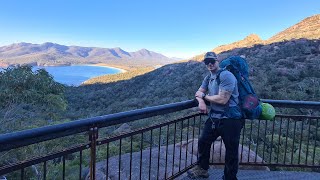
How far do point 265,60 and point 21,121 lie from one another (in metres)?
29.0

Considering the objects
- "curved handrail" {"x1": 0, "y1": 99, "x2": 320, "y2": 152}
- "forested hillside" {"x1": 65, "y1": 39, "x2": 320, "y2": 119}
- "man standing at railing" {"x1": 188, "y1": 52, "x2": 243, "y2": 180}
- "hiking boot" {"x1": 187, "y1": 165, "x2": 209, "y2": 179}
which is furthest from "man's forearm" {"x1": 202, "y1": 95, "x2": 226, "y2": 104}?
"forested hillside" {"x1": 65, "y1": 39, "x2": 320, "y2": 119}

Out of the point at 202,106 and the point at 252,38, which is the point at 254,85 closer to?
the point at 202,106

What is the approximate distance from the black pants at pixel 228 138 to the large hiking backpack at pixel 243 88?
5.4 inches

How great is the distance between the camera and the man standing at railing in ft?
10.3

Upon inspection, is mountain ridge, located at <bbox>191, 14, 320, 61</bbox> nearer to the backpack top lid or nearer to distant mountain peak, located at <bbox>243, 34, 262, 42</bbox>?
distant mountain peak, located at <bbox>243, 34, 262, 42</bbox>

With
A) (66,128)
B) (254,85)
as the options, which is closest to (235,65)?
(66,128)

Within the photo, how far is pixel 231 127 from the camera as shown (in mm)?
3238

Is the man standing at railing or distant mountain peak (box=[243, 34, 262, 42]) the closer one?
the man standing at railing

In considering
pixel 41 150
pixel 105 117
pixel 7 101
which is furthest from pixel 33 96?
pixel 105 117

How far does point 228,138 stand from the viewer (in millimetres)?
3268

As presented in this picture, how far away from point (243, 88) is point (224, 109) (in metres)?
0.32

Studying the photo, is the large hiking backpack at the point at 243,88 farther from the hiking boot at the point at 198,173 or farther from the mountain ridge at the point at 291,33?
the mountain ridge at the point at 291,33

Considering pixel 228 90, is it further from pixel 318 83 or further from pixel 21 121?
pixel 318 83

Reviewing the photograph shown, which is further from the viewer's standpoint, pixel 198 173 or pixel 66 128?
pixel 198 173
